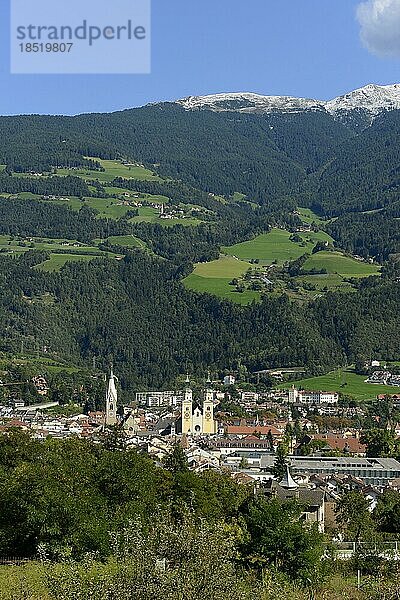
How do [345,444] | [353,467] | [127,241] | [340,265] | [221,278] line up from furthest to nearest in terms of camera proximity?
1. [127,241]
2. [340,265]
3. [221,278]
4. [345,444]
5. [353,467]

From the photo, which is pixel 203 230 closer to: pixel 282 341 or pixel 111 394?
pixel 282 341

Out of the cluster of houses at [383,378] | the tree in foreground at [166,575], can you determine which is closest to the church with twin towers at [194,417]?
the cluster of houses at [383,378]

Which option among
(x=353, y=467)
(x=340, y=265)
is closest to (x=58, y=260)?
(x=340, y=265)

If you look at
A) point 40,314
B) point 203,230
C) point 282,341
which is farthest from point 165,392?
point 203,230

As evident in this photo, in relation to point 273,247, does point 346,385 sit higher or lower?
lower

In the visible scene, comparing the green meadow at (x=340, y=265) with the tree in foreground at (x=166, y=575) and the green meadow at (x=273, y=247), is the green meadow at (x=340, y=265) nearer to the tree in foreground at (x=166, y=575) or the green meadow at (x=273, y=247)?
the green meadow at (x=273, y=247)

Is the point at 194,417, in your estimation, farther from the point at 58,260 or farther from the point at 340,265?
the point at 340,265

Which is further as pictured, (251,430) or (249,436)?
(251,430)

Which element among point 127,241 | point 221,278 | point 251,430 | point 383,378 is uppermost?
point 127,241
